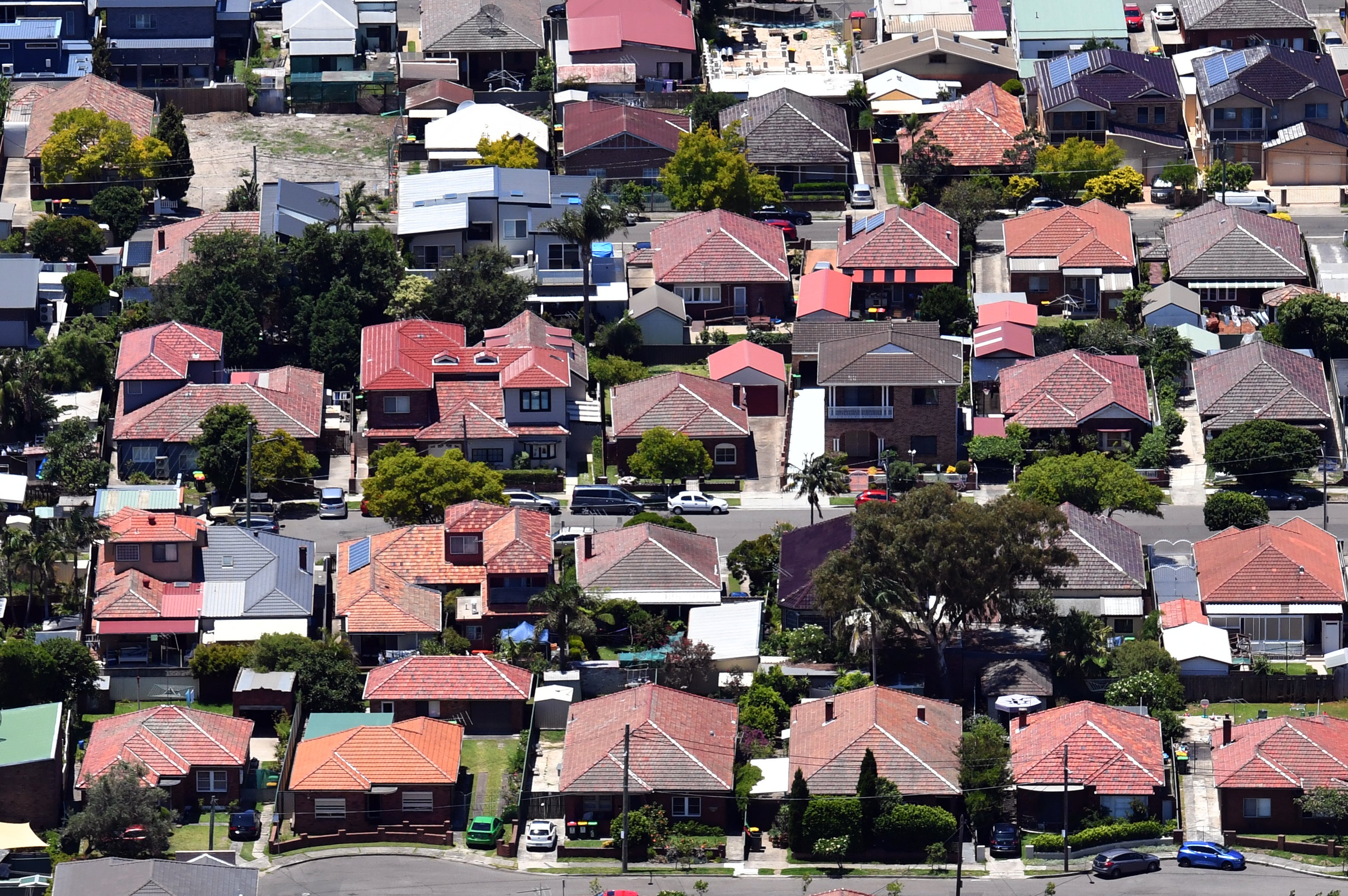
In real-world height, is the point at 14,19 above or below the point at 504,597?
above

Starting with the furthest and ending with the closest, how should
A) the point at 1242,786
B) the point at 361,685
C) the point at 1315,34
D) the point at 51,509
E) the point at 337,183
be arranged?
the point at 1315,34
the point at 337,183
the point at 51,509
the point at 361,685
the point at 1242,786

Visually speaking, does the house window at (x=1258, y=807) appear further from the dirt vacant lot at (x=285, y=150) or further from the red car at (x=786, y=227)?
the dirt vacant lot at (x=285, y=150)

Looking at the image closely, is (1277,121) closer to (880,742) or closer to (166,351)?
(166,351)

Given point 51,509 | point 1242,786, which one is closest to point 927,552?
point 1242,786

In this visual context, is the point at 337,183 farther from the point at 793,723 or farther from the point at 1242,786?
the point at 1242,786

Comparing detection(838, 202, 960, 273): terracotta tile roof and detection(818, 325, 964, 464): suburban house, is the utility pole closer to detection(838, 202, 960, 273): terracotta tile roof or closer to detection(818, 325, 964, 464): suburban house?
detection(818, 325, 964, 464): suburban house

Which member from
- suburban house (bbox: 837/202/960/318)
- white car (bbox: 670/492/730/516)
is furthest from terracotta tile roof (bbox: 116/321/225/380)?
suburban house (bbox: 837/202/960/318)

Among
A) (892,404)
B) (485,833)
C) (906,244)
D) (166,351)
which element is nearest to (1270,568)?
(892,404)

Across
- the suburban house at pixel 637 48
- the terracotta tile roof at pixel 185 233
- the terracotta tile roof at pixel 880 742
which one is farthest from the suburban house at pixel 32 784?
the suburban house at pixel 637 48
